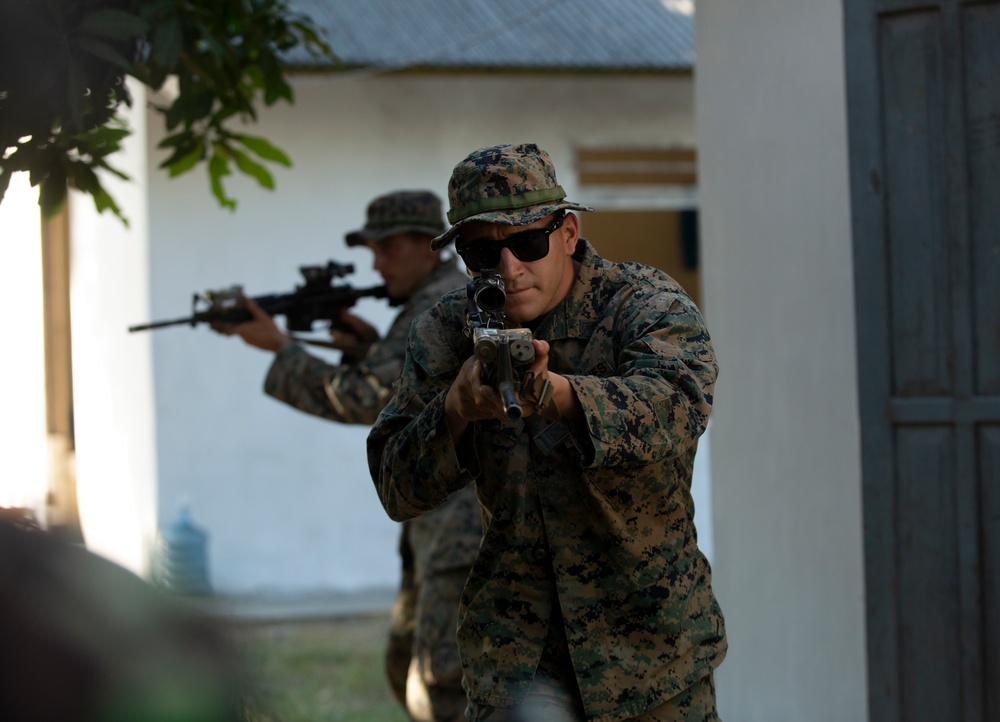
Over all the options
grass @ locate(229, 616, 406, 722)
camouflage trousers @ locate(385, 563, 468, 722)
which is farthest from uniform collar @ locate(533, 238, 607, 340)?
grass @ locate(229, 616, 406, 722)

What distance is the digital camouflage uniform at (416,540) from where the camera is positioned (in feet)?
15.6

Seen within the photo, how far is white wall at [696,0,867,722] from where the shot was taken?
184 inches

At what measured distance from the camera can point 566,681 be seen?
9.74 feet

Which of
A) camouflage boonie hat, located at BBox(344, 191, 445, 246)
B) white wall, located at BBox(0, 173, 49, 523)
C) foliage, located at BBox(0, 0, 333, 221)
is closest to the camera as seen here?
foliage, located at BBox(0, 0, 333, 221)

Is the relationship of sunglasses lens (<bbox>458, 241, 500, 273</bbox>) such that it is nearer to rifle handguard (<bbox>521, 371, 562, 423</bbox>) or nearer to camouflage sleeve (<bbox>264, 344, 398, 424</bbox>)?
rifle handguard (<bbox>521, 371, 562, 423</bbox>)

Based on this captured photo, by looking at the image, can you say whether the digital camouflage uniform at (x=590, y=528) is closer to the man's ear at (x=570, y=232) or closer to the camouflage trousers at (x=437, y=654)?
the man's ear at (x=570, y=232)

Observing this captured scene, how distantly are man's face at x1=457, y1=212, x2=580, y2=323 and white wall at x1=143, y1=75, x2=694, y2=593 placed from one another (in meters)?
6.43

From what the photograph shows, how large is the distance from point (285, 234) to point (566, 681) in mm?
6838

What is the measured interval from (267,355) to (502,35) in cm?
283

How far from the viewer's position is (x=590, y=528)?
2.97 m

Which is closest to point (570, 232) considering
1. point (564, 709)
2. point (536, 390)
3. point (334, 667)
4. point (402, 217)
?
point (536, 390)

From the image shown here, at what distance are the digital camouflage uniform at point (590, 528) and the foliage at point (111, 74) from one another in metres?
1.43

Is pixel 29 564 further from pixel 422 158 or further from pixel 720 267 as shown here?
pixel 422 158

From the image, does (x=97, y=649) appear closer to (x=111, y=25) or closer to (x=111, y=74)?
(x=111, y=25)
